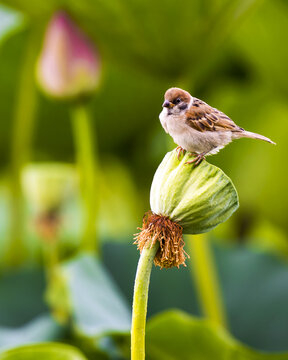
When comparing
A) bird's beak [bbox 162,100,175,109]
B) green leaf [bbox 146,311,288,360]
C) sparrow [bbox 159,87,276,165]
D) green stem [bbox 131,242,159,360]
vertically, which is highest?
bird's beak [bbox 162,100,175,109]

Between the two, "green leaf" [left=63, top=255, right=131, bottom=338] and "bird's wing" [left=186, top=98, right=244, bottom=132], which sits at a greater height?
"bird's wing" [left=186, top=98, right=244, bottom=132]

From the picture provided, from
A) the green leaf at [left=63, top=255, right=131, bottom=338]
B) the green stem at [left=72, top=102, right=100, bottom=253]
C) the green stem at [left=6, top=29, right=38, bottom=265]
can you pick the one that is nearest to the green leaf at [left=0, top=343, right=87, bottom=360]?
the green leaf at [left=63, top=255, right=131, bottom=338]

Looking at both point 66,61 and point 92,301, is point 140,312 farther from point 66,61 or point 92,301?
point 66,61

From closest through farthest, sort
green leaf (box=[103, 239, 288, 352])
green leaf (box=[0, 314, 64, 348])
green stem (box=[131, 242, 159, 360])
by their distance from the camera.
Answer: green stem (box=[131, 242, 159, 360]) < green leaf (box=[0, 314, 64, 348]) < green leaf (box=[103, 239, 288, 352])

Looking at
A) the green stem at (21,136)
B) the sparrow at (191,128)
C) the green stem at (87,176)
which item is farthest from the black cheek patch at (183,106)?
the green stem at (21,136)

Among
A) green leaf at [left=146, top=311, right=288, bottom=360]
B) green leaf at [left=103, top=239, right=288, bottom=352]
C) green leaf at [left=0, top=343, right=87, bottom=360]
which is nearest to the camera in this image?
green leaf at [left=0, top=343, right=87, bottom=360]

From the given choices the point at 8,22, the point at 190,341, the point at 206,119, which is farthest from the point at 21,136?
the point at 206,119

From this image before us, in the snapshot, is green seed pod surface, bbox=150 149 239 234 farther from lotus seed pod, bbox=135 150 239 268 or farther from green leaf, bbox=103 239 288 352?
green leaf, bbox=103 239 288 352
